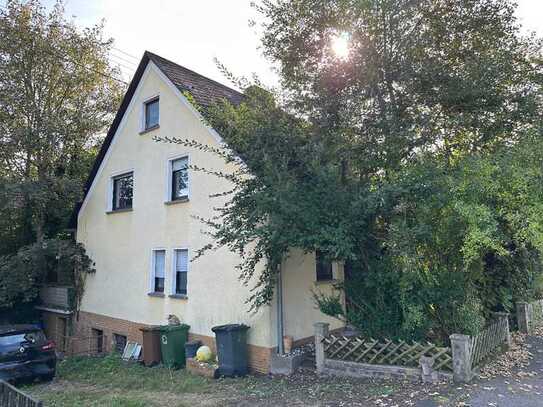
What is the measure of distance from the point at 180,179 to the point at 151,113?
3.04 metres

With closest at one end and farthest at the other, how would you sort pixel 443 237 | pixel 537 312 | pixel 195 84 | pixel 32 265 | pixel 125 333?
pixel 443 237 → pixel 537 312 → pixel 195 84 → pixel 125 333 → pixel 32 265

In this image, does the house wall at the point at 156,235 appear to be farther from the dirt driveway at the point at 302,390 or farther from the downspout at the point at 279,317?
the dirt driveway at the point at 302,390

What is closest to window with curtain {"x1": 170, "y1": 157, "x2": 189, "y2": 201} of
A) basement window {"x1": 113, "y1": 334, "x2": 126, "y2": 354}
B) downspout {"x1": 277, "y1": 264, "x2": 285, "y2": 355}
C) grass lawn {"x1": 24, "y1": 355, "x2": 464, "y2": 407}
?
downspout {"x1": 277, "y1": 264, "x2": 285, "y2": 355}

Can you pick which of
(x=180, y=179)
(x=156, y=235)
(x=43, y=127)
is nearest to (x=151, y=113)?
(x=180, y=179)

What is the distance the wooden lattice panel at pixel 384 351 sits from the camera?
718 centimetres

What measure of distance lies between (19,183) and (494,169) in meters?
15.4

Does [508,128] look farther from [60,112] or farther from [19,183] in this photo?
[60,112]

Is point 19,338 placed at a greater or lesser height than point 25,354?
greater

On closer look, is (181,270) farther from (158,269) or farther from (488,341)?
(488,341)

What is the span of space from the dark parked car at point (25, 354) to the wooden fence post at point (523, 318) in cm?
1277

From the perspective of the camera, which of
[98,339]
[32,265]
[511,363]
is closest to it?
[511,363]

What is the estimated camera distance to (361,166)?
812cm

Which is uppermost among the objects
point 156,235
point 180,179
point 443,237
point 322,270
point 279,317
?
point 180,179

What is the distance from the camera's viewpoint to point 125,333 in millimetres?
13023
